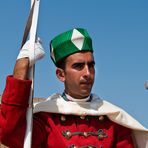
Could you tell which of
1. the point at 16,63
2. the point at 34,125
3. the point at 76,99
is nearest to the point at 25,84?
the point at 16,63

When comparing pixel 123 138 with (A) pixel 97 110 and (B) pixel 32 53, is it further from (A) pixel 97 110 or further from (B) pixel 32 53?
(B) pixel 32 53

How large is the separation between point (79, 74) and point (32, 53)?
27.1 inches

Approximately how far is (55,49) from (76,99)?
1.82 feet

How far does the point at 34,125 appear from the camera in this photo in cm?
490

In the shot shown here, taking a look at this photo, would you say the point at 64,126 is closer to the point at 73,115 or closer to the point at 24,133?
the point at 73,115

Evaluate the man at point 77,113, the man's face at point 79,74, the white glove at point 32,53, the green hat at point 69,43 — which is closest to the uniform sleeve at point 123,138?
the man at point 77,113

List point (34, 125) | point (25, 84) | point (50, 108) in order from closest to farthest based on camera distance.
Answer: point (25, 84) < point (34, 125) < point (50, 108)

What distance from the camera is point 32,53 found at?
14.8 ft

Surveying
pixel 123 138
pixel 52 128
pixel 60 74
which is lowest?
pixel 123 138

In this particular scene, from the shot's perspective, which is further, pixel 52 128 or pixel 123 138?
pixel 123 138

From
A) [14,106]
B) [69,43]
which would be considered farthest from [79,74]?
[14,106]

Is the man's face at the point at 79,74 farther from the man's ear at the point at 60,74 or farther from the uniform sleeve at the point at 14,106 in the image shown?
the uniform sleeve at the point at 14,106

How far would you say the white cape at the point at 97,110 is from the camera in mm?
5199

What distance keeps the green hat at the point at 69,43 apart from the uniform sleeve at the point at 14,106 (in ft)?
2.85
